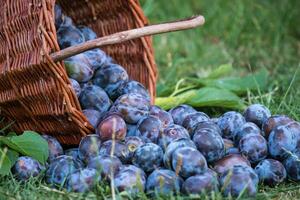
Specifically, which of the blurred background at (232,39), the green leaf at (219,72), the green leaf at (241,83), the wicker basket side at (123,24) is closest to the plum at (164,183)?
the wicker basket side at (123,24)

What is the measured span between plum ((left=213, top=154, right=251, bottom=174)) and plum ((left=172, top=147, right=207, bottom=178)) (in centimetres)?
9

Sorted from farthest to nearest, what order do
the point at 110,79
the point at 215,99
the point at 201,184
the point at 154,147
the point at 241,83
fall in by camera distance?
the point at 241,83 < the point at 215,99 < the point at 110,79 < the point at 154,147 < the point at 201,184

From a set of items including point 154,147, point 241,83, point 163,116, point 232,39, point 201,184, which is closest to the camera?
point 201,184

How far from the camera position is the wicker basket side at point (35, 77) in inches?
68.1

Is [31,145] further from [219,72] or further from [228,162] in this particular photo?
[219,72]

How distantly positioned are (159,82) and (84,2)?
2.23ft

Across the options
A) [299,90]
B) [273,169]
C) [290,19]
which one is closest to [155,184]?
[273,169]

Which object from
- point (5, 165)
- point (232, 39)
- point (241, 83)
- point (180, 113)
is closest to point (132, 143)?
point (180, 113)

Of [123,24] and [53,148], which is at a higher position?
[123,24]

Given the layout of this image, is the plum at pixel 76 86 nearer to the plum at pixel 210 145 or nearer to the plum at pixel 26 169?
the plum at pixel 26 169

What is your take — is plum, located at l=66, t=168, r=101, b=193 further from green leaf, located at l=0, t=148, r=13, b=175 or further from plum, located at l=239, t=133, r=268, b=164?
plum, located at l=239, t=133, r=268, b=164

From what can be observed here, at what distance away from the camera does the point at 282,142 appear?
175 cm

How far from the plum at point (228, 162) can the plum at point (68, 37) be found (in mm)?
662

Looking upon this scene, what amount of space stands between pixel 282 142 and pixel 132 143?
43cm
